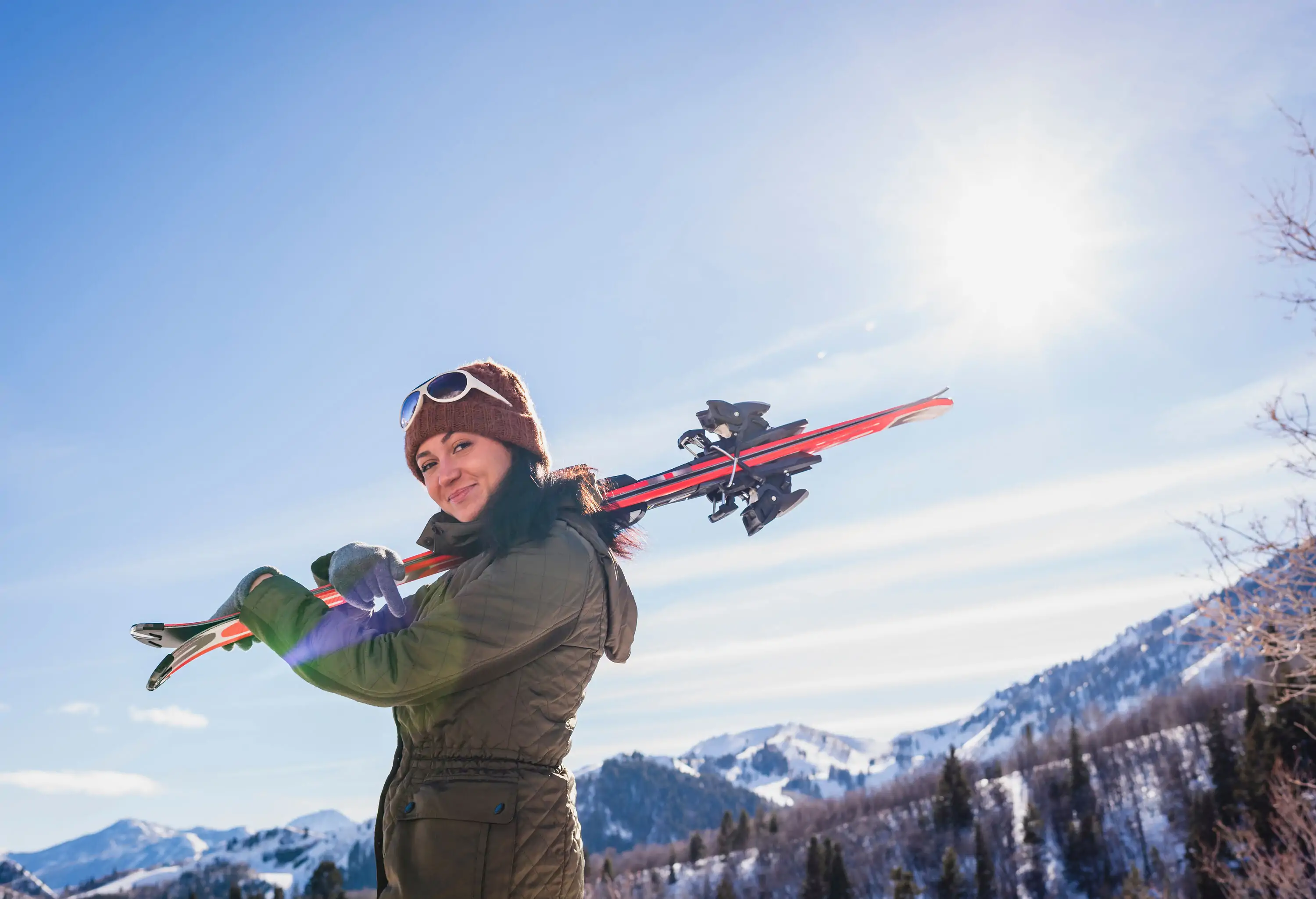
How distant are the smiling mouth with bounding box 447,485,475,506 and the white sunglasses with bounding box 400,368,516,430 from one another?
282 millimetres

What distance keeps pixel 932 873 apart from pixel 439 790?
88.5 metres

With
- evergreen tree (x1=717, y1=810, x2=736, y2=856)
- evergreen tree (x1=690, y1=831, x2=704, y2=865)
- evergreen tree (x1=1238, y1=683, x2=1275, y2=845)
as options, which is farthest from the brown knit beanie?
evergreen tree (x1=690, y1=831, x2=704, y2=865)

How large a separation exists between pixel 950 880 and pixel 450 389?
232 feet

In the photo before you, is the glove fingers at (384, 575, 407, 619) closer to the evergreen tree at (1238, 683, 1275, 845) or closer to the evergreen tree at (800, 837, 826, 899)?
the evergreen tree at (1238, 683, 1275, 845)

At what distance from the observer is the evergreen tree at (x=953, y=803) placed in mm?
80562

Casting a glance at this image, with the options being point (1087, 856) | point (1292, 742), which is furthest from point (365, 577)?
point (1087, 856)

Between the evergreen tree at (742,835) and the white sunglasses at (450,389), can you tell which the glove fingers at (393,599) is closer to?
the white sunglasses at (450,389)

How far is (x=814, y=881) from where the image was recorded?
62625mm

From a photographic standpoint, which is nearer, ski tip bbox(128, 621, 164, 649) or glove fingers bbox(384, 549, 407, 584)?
glove fingers bbox(384, 549, 407, 584)

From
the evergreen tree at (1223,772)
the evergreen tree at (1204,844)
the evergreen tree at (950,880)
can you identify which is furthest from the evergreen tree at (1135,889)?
the evergreen tree at (950,880)

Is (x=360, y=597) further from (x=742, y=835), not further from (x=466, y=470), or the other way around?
(x=742, y=835)

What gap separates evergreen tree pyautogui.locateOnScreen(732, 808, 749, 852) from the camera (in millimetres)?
99188

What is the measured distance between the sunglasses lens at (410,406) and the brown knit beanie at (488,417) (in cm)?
2

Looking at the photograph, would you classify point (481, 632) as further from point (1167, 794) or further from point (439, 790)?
point (1167, 794)
